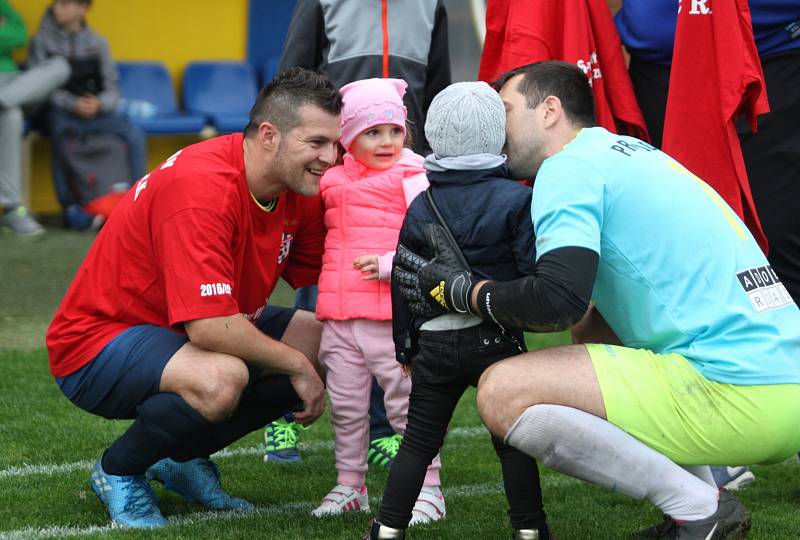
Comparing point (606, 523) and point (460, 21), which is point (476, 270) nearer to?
point (606, 523)

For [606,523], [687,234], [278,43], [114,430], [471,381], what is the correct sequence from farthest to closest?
[278,43] < [114,430] < [606,523] < [471,381] < [687,234]

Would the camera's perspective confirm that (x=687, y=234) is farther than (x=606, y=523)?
No

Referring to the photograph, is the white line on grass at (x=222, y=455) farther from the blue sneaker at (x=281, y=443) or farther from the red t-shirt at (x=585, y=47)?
the red t-shirt at (x=585, y=47)

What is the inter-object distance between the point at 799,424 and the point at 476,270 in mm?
958

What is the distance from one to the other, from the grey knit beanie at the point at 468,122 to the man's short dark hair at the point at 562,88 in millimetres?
129

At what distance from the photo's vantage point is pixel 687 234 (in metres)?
3.52

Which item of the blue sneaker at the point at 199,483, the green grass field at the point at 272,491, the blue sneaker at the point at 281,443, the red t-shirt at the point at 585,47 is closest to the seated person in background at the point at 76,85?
the green grass field at the point at 272,491

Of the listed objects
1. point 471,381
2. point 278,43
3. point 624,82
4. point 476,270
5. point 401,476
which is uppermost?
point 624,82

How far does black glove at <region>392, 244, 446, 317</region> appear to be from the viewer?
3.70 meters

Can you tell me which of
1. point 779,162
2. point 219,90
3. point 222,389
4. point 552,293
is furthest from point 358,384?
point 219,90

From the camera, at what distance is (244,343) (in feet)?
13.2

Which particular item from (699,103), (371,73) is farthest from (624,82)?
(371,73)

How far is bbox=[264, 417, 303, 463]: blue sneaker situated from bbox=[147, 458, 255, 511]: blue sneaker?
56cm

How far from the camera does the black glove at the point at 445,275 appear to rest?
3520 millimetres
